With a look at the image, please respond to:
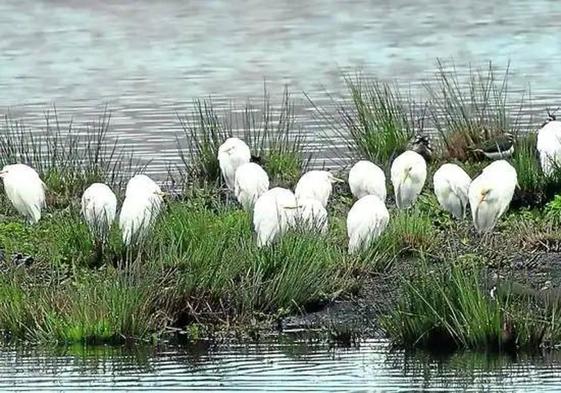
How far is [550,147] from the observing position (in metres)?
12.4

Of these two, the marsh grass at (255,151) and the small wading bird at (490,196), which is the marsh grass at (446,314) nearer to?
the small wading bird at (490,196)

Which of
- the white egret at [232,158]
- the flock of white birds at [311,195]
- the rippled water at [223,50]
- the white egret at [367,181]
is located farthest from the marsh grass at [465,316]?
the rippled water at [223,50]

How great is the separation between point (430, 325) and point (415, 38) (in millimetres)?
19090

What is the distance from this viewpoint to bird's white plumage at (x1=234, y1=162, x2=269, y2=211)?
38.2ft

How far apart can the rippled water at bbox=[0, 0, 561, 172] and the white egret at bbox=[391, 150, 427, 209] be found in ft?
12.1

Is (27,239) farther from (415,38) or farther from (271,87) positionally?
(415,38)

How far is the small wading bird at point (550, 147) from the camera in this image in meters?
12.1

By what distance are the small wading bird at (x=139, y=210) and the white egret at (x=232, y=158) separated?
1.42 metres

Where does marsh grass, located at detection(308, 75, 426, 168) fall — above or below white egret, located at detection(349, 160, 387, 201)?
above

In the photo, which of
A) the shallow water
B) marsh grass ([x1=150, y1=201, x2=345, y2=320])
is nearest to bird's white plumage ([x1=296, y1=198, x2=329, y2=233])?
marsh grass ([x1=150, y1=201, x2=345, y2=320])

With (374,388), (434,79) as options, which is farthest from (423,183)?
(434,79)

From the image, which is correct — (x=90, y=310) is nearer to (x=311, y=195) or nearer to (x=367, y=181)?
(x=311, y=195)

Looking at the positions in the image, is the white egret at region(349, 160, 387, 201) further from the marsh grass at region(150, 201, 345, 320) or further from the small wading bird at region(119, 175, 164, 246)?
the marsh grass at region(150, 201, 345, 320)

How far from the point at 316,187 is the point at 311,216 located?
1149mm
